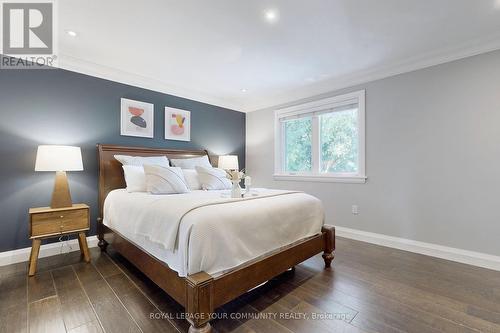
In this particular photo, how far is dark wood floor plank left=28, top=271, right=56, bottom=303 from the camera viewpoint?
1882 millimetres

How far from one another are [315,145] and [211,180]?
6.39 feet

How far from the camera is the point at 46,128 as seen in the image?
274 cm

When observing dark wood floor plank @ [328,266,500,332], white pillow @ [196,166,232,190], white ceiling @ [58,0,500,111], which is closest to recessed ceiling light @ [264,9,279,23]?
white ceiling @ [58,0,500,111]

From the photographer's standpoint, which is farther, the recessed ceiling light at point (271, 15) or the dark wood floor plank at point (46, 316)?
the recessed ceiling light at point (271, 15)

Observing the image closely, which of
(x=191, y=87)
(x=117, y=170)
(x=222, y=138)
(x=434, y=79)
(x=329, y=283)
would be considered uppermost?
(x=191, y=87)

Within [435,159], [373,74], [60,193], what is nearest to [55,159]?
[60,193]

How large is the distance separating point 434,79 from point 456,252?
205cm

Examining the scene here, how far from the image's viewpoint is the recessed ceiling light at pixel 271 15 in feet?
6.69

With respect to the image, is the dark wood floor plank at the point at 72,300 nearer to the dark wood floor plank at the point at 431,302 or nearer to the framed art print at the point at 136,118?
the framed art print at the point at 136,118

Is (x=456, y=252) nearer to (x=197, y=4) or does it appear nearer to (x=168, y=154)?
(x=197, y=4)

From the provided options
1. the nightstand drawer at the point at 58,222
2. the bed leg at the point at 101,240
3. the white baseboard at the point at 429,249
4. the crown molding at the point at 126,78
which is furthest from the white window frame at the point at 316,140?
the nightstand drawer at the point at 58,222

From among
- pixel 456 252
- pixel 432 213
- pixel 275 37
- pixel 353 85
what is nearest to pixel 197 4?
pixel 275 37

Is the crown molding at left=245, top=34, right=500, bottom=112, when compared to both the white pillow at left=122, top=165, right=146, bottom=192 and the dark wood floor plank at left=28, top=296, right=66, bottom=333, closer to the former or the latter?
the white pillow at left=122, top=165, right=146, bottom=192

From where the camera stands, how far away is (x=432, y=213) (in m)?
2.81
